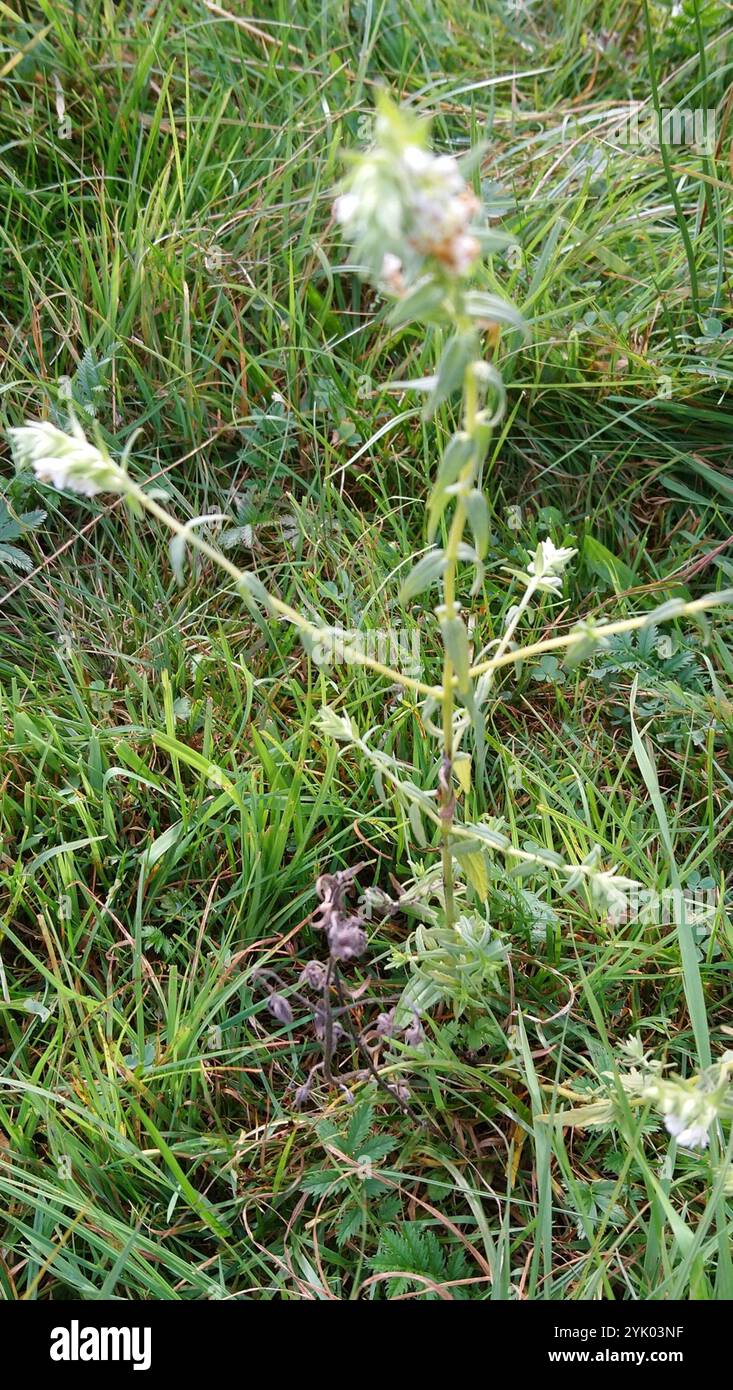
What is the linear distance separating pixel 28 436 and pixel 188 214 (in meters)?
1.71

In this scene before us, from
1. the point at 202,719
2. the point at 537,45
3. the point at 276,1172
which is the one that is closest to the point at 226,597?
the point at 202,719

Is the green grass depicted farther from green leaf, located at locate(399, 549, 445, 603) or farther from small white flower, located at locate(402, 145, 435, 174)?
small white flower, located at locate(402, 145, 435, 174)

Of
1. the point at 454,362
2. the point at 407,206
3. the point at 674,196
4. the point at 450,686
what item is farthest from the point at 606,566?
the point at 407,206

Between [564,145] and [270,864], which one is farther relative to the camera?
[564,145]

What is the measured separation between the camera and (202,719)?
7.70 ft

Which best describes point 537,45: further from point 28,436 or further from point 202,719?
point 28,436

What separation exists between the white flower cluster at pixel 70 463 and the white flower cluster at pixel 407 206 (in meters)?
0.44

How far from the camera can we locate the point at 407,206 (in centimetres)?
108

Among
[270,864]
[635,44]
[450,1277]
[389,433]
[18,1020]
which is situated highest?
[635,44]

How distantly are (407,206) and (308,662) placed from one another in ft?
4.55

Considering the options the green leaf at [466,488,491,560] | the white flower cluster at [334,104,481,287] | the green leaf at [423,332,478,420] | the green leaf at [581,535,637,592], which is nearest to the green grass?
the green leaf at [581,535,637,592]

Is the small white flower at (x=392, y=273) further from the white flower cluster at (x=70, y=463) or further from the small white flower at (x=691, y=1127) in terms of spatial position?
the small white flower at (x=691, y=1127)

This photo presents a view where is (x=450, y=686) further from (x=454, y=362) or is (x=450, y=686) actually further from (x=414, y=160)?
(x=414, y=160)

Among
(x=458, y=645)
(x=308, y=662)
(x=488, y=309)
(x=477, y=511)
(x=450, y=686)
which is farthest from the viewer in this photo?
(x=308, y=662)
